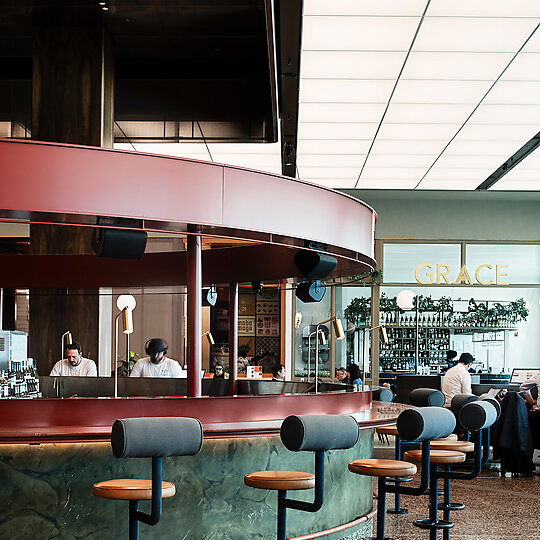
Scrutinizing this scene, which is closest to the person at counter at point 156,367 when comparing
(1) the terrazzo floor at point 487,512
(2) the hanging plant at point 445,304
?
(1) the terrazzo floor at point 487,512

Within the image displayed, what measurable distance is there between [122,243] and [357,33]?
393 centimetres

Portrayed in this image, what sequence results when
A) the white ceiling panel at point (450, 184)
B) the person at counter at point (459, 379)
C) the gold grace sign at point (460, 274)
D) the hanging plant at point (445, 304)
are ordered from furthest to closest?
the gold grace sign at point (460, 274) → the hanging plant at point (445, 304) → the white ceiling panel at point (450, 184) → the person at counter at point (459, 379)

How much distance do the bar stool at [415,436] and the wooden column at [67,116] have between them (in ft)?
13.1

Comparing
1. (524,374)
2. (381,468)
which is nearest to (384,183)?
(524,374)

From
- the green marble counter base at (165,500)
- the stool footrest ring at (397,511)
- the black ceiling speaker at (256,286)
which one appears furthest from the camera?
the black ceiling speaker at (256,286)

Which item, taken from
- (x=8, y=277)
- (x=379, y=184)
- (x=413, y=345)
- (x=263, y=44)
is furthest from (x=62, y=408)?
(x=413, y=345)

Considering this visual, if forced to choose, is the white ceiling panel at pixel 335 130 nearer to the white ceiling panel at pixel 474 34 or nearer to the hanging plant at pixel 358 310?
the white ceiling panel at pixel 474 34

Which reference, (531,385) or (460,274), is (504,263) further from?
(531,385)

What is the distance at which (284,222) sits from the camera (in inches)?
182

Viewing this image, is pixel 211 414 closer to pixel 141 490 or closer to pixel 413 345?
pixel 141 490

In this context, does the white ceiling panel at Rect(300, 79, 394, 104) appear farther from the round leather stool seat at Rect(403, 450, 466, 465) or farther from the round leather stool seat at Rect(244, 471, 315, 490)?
the round leather stool seat at Rect(244, 471, 315, 490)

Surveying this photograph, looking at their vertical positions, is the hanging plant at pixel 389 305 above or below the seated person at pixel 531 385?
above

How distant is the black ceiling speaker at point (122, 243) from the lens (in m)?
4.37

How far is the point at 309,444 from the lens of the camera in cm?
350
